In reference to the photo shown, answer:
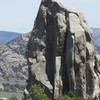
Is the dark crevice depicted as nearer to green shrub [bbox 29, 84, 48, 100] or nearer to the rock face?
the rock face

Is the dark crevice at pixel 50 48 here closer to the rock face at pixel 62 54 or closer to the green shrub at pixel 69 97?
the rock face at pixel 62 54

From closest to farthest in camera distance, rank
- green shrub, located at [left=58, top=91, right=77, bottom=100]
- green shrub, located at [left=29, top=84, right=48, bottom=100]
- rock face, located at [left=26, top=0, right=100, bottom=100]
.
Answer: green shrub, located at [left=58, top=91, right=77, bottom=100] → green shrub, located at [left=29, top=84, right=48, bottom=100] → rock face, located at [left=26, top=0, right=100, bottom=100]

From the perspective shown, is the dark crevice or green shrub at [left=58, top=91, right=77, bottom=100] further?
the dark crevice

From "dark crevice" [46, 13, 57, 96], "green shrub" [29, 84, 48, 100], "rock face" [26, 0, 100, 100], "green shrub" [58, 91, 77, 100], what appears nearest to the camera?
"green shrub" [58, 91, 77, 100]

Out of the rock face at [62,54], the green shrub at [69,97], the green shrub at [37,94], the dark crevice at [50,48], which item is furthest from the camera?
the dark crevice at [50,48]

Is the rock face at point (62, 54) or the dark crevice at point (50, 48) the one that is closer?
the rock face at point (62, 54)

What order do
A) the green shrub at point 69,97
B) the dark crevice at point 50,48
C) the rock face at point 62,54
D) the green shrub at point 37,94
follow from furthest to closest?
1. the dark crevice at point 50,48
2. the rock face at point 62,54
3. the green shrub at point 37,94
4. the green shrub at point 69,97

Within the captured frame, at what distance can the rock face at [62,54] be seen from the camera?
79.2m

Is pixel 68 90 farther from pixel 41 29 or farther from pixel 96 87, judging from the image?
pixel 41 29

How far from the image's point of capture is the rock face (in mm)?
79188

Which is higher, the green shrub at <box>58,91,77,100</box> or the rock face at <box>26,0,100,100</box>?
the rock face at <box>26,0,100,100</box>

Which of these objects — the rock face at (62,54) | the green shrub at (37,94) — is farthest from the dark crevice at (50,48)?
the green shrub at (37,94)

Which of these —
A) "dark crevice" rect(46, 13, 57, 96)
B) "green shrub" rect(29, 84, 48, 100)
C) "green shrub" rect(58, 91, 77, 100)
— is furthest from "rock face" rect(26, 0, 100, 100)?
"green shrub" rect(29, 84, 48, 100)

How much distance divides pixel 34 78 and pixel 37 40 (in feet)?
23.0
